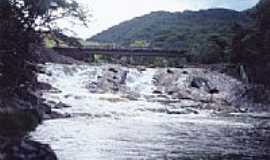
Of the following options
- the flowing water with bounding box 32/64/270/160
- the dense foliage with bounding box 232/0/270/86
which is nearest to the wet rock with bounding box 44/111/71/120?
the flowing water with bounding box 32/64/270/160

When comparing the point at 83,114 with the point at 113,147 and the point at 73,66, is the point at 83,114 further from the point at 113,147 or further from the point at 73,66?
the point at 73,66

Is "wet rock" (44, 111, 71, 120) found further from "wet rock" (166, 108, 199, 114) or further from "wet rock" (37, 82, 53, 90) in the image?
"wet rock" (37, 82, 53, 90)

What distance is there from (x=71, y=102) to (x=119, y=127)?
14876 millimetres

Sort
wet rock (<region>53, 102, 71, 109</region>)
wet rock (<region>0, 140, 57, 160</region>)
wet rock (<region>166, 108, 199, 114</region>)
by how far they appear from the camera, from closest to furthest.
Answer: wet rock (<region>0, 140, 57, 160</region>) < wet rock (<region>53, 102, 71, 109</region>) < wet rock (<region>166, 108, 199, 114</region>)

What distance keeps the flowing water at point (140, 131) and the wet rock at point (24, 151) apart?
14.9 ft

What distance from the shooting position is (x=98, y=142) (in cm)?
3372

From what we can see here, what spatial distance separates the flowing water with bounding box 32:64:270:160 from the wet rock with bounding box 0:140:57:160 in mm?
4551

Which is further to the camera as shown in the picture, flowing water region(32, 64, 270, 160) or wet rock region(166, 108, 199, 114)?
wet rock region(166, 108, 199, 114)

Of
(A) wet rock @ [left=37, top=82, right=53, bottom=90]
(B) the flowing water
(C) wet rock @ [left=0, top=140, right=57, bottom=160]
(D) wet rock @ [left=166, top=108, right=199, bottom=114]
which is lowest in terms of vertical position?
(D) wet rock @ [left=166, top=108, right=199, bottom=114]

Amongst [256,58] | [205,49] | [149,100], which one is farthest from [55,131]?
[205,49]

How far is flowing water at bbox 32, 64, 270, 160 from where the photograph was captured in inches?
1203

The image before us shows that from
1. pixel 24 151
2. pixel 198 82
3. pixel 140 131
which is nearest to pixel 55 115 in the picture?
pixel 140 131

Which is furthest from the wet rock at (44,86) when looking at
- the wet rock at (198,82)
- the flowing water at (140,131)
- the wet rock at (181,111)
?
the wet rock at (198,82)

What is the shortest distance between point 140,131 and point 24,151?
18165 mm
